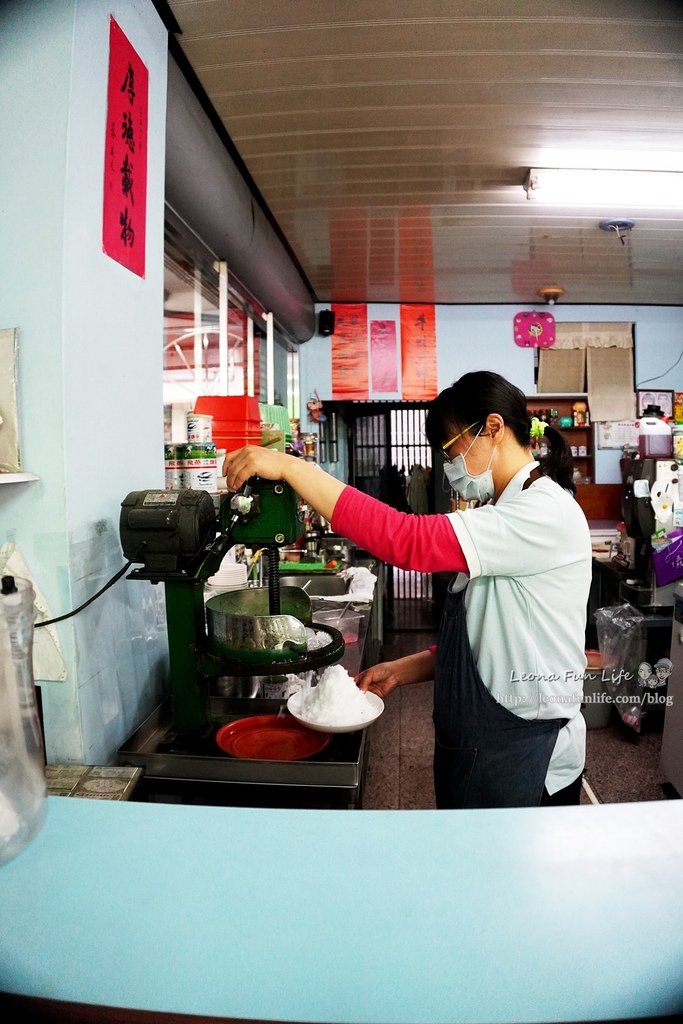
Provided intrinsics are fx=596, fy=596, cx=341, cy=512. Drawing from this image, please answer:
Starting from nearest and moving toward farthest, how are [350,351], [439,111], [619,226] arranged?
[439,111] → [619,226] → [350,351]

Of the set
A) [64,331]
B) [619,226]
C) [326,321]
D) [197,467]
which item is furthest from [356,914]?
[326,321]

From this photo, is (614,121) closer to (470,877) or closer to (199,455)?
(199,455)

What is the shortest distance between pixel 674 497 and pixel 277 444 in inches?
100.0

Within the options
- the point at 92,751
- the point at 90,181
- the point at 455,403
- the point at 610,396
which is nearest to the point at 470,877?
the point at 92,751

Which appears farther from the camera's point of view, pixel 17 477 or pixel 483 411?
pixel 483 411

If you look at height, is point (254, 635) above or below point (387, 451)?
below

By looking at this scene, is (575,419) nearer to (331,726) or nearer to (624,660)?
(624,660)

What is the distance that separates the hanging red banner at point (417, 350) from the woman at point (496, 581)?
189 inches

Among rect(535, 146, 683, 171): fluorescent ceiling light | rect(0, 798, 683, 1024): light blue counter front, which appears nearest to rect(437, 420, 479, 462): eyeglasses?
rect(0, 798, 683, 1024): light blue counter front

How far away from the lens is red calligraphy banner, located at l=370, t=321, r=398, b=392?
20.9 ft

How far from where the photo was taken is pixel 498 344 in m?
6.46

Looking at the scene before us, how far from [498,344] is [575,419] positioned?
1172 millimetres

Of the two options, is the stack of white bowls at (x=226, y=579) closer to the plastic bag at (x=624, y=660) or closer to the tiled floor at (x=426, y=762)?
the tiled floor at (x=426, y=762)

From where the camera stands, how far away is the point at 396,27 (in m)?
2.14
